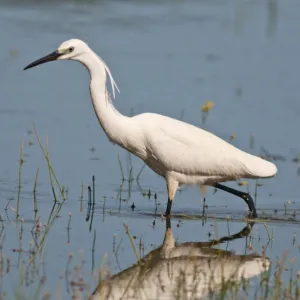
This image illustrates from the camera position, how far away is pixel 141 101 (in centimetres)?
1426

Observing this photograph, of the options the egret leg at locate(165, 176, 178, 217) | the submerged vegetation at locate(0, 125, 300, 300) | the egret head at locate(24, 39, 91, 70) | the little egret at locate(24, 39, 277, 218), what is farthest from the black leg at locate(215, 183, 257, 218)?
the egret head at locate(24, 39, 91, 70)

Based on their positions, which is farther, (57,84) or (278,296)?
(57,84)

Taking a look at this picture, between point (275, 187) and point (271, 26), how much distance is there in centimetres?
784

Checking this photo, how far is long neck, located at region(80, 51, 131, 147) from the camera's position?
9742 mm

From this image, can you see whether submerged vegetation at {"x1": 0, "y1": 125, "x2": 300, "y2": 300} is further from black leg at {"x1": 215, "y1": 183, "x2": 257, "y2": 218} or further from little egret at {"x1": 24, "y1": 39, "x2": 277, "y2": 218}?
little egret at {"x1": 24, "y1": 39, "x2": 277, "y2": 218}

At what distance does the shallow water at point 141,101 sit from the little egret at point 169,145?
1.30 ft

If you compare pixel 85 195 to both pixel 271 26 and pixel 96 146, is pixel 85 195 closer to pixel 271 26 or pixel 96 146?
pixel 96 146

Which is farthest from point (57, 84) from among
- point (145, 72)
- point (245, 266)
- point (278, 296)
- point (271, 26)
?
point (278, 296)

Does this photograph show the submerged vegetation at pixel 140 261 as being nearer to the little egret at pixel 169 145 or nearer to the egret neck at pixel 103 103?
the little egret at pixel 169 145

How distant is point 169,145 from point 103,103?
2.37 feet

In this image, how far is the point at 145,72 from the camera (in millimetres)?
15664

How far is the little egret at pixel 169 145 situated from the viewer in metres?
9.80

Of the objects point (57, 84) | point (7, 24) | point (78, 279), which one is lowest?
point (78, 279)

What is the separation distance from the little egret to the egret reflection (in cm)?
67
